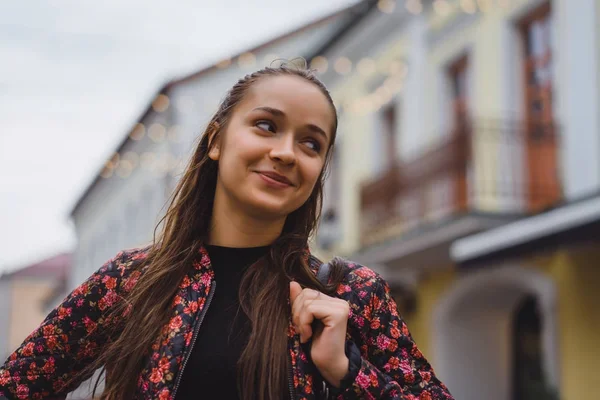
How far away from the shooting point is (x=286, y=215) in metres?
1.83

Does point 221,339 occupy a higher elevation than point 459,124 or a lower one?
lower

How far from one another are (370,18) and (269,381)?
41.1ft

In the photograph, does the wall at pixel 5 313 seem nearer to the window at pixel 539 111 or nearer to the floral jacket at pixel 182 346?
the window at pixel 539 111

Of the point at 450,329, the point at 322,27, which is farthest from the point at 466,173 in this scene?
the point at 322,27

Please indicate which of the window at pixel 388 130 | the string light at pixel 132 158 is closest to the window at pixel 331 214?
the window at pixel 388 130

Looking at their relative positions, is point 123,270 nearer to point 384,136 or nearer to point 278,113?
point 278,113

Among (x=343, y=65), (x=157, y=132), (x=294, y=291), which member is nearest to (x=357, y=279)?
(x=294, y=291)

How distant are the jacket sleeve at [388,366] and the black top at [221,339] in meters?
0.22

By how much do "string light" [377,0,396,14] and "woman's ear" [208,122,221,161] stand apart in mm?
11452

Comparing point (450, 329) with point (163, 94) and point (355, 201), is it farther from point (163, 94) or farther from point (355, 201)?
point (163, 94)

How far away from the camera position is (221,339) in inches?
66.0

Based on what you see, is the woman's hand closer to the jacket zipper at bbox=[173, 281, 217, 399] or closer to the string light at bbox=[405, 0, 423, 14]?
the jacket zipper at bbox=[173, 281, 217, 399]

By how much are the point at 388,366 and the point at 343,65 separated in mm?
13684

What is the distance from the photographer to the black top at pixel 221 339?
5.33 feet
